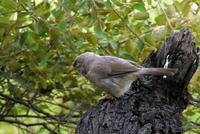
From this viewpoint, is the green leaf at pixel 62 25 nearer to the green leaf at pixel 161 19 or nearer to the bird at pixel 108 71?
Result: the bird at pixel 108 71

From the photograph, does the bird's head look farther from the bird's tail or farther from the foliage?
the bird's tail

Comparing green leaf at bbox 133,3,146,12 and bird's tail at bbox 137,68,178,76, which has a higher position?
green leaf at bbox 133,3,146,12

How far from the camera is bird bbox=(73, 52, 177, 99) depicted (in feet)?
12.2

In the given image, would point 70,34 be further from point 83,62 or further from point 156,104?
point 156,104

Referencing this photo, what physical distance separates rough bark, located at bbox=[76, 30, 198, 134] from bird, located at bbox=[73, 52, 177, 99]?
9.0 inches

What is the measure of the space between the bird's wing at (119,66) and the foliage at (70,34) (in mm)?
45

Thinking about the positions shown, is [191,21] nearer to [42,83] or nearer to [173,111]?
[173,111]

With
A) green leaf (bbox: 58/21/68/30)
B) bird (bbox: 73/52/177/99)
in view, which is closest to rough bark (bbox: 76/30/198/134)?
bird (bbox: 73/52/177/99)

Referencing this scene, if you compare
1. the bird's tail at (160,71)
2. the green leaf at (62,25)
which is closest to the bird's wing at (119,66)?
the bird's tail at (160,71)

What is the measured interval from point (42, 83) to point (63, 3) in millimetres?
840

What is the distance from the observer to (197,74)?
364 centimetres

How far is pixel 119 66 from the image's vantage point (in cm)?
387

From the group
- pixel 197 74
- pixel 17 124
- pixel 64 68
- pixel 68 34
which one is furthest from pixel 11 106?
pixel 197 74

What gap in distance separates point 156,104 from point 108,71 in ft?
2.68
